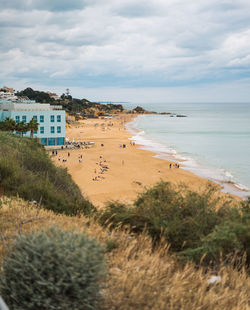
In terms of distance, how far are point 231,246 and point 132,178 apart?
26.5 metres

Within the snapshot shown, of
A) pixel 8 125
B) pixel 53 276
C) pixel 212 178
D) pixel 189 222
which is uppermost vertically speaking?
pixel 8 125

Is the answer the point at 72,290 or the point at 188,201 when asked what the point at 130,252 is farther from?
the point at 188,201

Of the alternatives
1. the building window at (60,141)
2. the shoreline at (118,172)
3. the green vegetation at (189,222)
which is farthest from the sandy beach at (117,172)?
the green vegetation at (189,222)

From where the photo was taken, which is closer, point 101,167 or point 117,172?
point 117,172

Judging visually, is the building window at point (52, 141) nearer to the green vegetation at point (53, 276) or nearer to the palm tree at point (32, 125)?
the palm tree at point (32, 125)

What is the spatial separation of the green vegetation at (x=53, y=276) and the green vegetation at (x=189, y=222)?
2527 millimetres

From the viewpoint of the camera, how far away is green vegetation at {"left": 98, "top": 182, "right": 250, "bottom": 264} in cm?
585

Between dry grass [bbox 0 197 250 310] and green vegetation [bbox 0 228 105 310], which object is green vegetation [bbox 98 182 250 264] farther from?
green vegetation [bbox 0 228 105 310]

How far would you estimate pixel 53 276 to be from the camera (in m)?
3.53

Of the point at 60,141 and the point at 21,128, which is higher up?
the point at 21,128

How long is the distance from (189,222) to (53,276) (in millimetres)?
4186

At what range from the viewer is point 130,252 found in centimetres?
565

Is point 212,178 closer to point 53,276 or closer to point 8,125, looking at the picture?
point 8,125

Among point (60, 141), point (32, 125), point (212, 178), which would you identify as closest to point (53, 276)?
point (212, 178)
